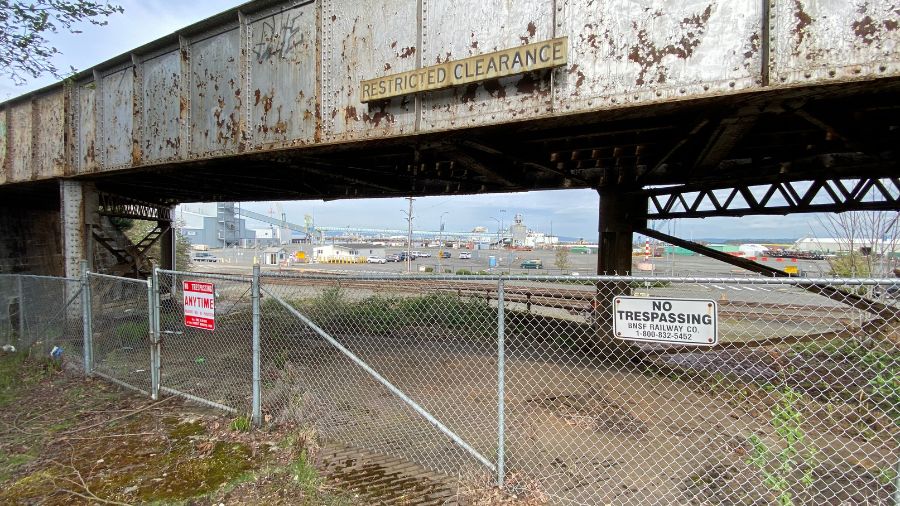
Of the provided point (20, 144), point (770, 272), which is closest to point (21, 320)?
point (20, 144)

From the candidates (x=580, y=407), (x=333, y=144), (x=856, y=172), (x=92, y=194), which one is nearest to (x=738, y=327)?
(x=856, y=172)

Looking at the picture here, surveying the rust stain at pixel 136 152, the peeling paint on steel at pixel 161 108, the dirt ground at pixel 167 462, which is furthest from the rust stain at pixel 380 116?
the rust stain at pixel 136 152

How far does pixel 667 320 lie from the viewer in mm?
3348

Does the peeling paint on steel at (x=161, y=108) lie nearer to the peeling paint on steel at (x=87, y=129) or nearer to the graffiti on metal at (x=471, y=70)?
the peeling paint on steel at (x=87, y=129)

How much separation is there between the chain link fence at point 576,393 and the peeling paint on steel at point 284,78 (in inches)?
95.9

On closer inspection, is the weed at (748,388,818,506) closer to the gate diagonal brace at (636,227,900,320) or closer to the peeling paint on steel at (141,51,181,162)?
the gate diagonal brace at (636,227,900,320)

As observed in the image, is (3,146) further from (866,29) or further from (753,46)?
(866,29)

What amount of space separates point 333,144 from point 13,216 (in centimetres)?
1522

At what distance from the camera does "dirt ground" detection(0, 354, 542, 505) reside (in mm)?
3844

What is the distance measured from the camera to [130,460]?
4516mm

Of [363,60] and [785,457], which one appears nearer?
[785,457]

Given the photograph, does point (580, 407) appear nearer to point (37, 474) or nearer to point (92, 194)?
point (37, 474)

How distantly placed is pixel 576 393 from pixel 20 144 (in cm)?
1462

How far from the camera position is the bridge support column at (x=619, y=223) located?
953cm
